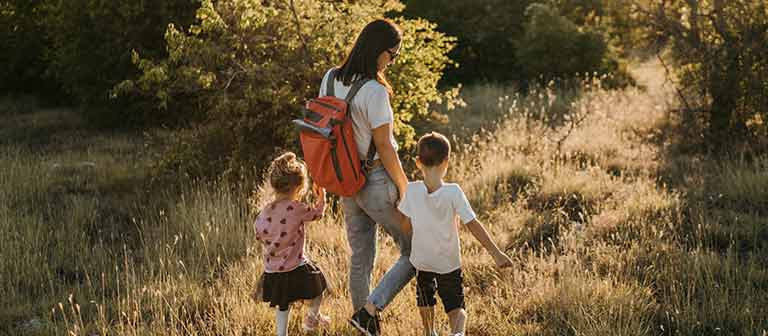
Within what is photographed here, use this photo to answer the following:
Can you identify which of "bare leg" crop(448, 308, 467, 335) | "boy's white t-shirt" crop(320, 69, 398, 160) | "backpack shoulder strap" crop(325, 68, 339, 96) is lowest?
"bare leg" crop(448, 308, 467, 335)

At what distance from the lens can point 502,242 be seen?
588 centimetres

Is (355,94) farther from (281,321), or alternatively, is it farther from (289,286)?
(281,321)

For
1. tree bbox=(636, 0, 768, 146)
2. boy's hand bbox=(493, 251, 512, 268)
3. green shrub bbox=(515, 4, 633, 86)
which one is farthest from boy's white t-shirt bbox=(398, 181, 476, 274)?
green shrub bbox=(515, 4, 633, 86)

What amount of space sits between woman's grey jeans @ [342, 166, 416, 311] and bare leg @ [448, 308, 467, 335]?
0.35 meters

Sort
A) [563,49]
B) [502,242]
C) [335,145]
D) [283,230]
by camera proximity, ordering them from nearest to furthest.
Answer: [335,145]
[283,230]
[502,242]
[563,49]

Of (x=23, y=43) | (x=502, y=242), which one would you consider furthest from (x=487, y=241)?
(x=23, y=43)

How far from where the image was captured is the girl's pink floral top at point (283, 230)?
3.94 meters

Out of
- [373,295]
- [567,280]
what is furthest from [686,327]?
[373,295]

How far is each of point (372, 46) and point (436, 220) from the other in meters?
0.98

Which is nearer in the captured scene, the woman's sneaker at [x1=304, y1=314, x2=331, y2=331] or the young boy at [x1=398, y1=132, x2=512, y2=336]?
the young boy at [x1=398, y1=132, x2=512, y2=336]

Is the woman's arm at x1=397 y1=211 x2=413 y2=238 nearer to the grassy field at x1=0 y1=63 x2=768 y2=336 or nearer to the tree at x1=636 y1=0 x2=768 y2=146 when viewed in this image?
the grassy field at x1=0 y1=63 x2=768 y2=336

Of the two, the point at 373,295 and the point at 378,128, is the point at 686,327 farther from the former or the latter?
the point at 378,128

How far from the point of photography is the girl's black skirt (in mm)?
4004

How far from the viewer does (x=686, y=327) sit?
4250mm
